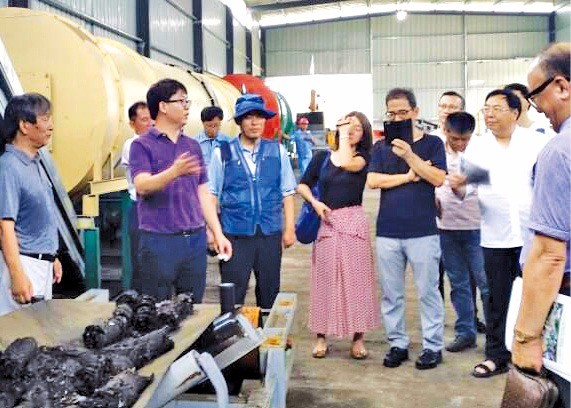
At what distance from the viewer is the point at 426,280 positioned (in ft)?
11.4

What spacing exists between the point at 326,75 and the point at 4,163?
67.2 feet

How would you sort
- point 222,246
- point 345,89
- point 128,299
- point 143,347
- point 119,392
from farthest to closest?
point 345,89
point 222,246
point 128,299
point 143,347
point 119,392

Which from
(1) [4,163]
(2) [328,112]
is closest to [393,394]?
(1) [4,163]

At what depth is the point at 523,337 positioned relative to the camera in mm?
1725

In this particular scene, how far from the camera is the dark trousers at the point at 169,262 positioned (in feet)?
9.45

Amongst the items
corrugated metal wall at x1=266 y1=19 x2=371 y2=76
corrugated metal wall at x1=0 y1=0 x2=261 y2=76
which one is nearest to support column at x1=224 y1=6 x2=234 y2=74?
corrugated metal wall at x1=0 y1=0 x2=261 y2=76

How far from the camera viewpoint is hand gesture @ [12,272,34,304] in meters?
2.55

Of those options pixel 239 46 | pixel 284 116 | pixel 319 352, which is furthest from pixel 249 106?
pixel 239 46

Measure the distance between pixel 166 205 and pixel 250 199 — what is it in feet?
2.42

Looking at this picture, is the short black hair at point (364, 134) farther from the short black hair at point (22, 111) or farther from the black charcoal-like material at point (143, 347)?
the black charcoal-like material at point (143, 347)

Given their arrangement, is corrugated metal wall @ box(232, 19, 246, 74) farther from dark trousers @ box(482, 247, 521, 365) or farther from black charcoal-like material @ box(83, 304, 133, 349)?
black charcoal-like material @ box(83, 304, 133, 349)

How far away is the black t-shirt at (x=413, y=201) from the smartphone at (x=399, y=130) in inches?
3.5

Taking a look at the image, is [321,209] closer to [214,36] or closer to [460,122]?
[460,122]

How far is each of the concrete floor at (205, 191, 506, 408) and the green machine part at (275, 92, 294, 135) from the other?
28.2 ft
